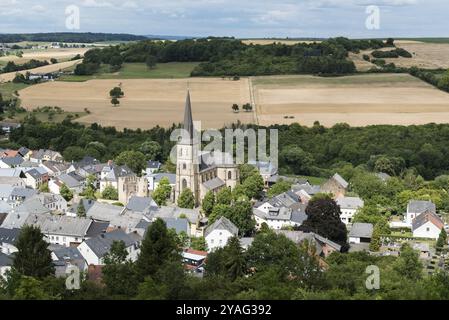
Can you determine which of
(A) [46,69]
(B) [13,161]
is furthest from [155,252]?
(A) [46,69]

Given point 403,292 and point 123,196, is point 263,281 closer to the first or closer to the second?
point 403,292

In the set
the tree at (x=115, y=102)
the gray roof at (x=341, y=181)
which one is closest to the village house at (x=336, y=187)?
the gray roof at (x=341, y=181)

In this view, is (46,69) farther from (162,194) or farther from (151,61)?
(162,194)

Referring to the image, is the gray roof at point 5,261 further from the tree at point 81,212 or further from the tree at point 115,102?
the tree at point 115,102

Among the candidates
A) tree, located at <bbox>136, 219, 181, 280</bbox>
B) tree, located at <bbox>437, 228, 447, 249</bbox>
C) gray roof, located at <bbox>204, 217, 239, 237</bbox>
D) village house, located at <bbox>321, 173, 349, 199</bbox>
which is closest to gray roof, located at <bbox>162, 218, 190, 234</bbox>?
gray roof, located at <bbox>204, 217, 239, 237</bbox>

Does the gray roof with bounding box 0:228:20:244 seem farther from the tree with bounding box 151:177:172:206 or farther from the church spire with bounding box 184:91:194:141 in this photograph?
the church spire with bounding box 184:91:194:141

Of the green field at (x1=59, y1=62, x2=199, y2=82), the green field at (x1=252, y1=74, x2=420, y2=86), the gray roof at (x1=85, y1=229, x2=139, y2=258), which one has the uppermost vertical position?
the green field at (x1=59, y1=62, x2=199, y2=82)
